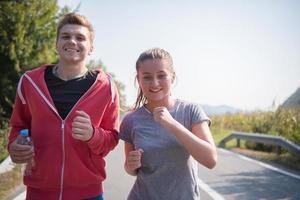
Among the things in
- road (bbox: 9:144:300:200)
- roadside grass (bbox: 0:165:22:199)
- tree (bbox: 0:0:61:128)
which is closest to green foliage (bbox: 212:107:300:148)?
road (bbox: 9:144:300:200)

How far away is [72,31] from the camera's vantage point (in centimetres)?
316

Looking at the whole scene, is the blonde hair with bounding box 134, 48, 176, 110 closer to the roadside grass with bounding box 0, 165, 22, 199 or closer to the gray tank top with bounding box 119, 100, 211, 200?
the gray tank top with bounding box 119, 100, 211, 200

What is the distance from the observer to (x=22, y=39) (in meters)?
16.5

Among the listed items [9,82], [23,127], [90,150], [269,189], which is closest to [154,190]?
[90,150]

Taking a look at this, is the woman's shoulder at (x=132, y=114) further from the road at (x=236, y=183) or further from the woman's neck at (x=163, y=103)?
the road at (x=236, y=183)

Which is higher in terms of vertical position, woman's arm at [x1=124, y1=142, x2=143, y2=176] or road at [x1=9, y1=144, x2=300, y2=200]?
woman's arm at [x1=124, y1=142, x2=143, y2=176]

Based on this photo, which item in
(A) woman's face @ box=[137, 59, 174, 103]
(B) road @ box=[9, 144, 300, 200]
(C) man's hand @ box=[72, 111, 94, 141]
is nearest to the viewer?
(C) man's hand @ box=[72, 111, 94, 141]

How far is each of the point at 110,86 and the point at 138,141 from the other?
0.56 m

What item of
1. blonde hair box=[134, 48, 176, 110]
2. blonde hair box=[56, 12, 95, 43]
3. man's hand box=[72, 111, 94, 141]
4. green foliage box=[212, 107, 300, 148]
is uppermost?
blonde hair box=[56, 12, 95, 43]

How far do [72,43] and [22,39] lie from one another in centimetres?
1430

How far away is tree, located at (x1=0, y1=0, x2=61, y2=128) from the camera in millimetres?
16422

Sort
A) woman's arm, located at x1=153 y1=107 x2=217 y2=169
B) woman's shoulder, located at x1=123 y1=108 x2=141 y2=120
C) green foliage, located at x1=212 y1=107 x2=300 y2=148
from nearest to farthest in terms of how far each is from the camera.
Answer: woman's arm, located at x1=153 y1=107 x2=217 y2=169, woman's shoulder, located at x1=123 y1=108 x2=141 y2=120, green foliage, located at x1=212 y1=107 x2=300 y2=148

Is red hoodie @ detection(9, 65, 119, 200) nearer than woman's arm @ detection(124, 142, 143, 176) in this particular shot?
No

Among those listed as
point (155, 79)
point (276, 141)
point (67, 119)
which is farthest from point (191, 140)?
point (276, 141)
